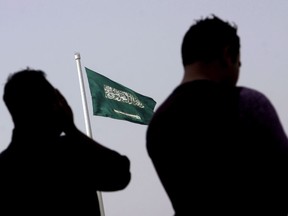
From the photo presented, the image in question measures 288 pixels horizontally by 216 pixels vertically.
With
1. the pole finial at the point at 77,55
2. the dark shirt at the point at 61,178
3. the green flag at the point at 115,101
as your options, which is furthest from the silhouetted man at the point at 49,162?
the pole finial at the point at 77,55

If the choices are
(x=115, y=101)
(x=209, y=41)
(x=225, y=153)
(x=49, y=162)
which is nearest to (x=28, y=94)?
(x=49, y=162)

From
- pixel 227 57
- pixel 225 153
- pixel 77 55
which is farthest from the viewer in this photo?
pixel 77 55

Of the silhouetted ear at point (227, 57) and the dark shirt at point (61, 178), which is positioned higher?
the silhouetted ear at point (227, 57)

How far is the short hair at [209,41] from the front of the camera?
259 centimetres

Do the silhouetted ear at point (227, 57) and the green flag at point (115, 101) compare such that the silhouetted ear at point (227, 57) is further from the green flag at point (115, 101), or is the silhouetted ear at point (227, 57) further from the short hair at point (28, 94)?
the green flag at point (115, 101)

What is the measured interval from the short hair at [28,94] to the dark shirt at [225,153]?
0.65 m

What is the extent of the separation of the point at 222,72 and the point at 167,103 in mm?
270

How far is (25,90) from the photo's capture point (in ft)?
9.22

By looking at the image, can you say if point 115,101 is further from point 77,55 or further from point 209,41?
point 209,41

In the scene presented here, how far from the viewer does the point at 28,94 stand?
110 inches

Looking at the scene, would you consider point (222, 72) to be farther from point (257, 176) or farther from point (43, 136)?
point (43, 136)

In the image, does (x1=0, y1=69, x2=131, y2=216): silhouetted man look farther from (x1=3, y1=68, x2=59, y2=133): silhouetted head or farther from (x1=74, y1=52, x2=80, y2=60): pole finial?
(x1=74, y1=52, x2=80, y2=60): pole finial

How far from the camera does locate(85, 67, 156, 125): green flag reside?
11609mm

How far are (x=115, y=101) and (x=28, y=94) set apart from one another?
9254mm
